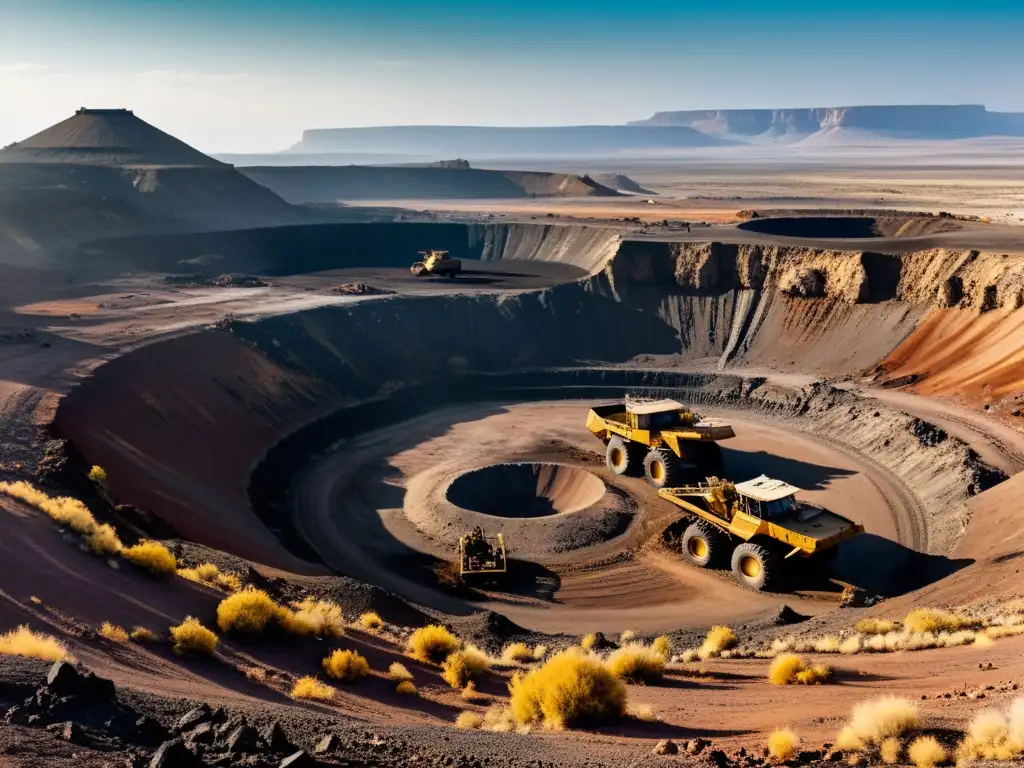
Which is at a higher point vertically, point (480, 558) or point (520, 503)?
point (480, 558)

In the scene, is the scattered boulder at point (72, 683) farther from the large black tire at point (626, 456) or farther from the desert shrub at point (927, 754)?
the large black tire at point (626, 456)

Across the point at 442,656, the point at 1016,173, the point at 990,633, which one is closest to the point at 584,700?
the point at 442,656

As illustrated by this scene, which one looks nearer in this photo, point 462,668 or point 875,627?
point 462,668

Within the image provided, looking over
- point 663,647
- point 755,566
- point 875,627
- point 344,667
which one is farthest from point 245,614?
point 755,566

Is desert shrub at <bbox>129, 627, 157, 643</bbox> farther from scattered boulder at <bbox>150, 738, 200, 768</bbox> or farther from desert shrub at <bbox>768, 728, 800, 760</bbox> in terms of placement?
desert shrub at <bbox>768, 728, 800, 760</bbox>

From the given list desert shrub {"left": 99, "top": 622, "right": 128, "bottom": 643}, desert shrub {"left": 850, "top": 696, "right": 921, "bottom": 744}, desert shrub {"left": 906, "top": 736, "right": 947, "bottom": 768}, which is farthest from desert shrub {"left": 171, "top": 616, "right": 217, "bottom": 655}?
desert shrub {"left": 906, "top": 736, "right": 947, "bottom": 768}

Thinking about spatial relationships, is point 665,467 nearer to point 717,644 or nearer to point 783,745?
point 717,644
